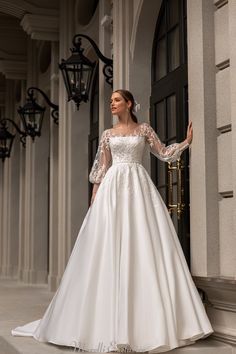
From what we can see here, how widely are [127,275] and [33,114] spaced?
722 centimetres

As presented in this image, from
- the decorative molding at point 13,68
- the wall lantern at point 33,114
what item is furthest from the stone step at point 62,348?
A: the decorative molding at point 13,68

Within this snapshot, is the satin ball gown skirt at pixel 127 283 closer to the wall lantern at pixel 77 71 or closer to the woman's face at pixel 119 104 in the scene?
the woman's face at pixel 119 104

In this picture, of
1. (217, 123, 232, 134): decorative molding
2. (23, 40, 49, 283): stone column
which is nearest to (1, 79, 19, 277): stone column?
(23, 40, 49, 283): stone column

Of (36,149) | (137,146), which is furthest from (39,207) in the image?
(137,146)

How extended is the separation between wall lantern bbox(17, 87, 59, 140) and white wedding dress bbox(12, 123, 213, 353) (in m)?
6.28

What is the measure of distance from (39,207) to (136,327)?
9706 millimetres

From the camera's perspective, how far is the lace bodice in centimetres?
519

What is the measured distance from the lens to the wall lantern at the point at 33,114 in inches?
444

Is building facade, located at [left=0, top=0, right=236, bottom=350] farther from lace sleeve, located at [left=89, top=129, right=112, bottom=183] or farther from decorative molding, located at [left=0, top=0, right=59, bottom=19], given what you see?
lace sleeve, located at [left=89, top=129, right=112, bottom=183]

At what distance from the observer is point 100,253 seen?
4.86 metres

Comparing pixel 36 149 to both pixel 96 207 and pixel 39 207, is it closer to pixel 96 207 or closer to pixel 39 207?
pixel 39 207

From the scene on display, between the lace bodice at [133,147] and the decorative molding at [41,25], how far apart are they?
6.39 m

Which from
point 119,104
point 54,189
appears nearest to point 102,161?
point 119,104

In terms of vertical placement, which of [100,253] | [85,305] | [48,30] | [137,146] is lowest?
[85,305]
